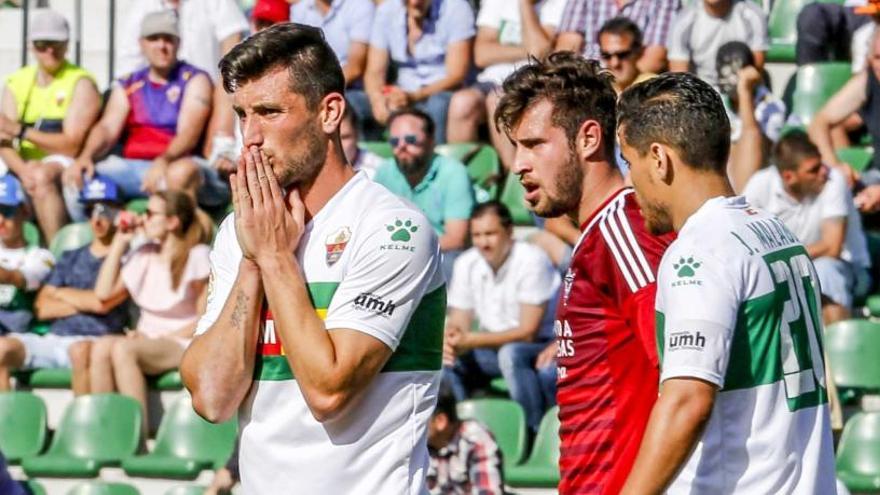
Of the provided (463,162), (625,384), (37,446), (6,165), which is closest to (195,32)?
(6,165)

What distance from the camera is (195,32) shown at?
11.8 metres

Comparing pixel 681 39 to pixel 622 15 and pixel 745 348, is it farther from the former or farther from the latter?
pixel 745 348

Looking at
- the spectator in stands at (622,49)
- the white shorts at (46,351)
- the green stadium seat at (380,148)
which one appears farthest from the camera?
the green stadium seat at (380,148)

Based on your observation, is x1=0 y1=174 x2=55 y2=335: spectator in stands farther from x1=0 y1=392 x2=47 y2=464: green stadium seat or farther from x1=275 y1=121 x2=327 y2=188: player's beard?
x1=275 y1=121 x2=327 y2=188: player's beard

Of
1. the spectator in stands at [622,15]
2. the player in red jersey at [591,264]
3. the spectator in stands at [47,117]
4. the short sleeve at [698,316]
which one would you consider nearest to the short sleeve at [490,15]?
the spectator in stands at [622,15]

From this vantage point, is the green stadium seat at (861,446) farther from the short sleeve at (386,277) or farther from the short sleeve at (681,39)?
the short sleeve at (386,277)

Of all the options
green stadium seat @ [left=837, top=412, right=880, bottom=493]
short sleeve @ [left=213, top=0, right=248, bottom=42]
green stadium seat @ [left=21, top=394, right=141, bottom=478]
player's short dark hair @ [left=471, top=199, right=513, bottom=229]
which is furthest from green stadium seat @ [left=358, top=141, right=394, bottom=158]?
green stadium seat @ [left=837, top=412, right=880, bottom=493]

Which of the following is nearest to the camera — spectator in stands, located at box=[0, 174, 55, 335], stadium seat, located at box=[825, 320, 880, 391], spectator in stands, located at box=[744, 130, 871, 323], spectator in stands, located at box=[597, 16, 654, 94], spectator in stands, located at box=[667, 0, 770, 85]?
stadium seat, located at box=[825, 320, 880, 391]

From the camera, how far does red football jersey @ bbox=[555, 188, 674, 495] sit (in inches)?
161

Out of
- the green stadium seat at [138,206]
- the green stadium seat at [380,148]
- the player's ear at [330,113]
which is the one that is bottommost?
the green stadium seat at [138,206]

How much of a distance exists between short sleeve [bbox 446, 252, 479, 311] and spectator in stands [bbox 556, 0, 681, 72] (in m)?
1.75

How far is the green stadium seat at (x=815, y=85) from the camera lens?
1087 centimetres

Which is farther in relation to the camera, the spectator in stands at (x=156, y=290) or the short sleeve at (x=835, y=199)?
the spectator in stands at (x=156, y=290)

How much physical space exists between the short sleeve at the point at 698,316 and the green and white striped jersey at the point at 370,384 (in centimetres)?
58
